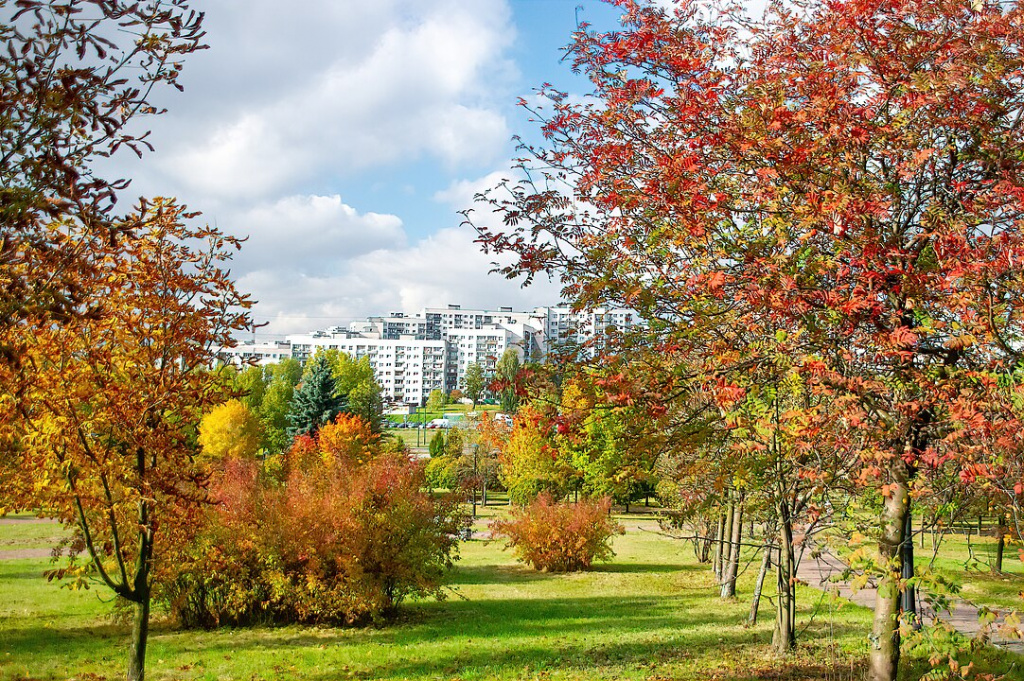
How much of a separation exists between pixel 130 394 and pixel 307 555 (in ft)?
26.5

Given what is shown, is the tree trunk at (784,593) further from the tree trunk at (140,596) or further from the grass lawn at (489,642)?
the tree trunk at (140,596)

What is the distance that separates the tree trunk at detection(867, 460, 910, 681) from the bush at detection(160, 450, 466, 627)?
10272mm

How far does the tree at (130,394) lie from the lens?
7.21 metres

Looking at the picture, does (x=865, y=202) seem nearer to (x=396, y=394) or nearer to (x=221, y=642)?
(x=221, y=642)

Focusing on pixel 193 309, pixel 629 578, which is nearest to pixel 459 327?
pixel 629 578

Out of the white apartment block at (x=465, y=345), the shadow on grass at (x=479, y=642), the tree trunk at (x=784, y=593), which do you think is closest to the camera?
the tree trunk at (x=784, y=593)

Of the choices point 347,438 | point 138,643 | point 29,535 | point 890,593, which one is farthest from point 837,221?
point 29,535

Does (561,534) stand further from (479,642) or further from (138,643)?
(138,643)

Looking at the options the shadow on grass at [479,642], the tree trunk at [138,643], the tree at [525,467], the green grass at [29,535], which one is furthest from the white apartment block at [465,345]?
the tree trunk at [138,643]

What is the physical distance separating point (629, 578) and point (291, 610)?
10602 mm

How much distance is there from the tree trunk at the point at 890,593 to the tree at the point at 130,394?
6.12 metres

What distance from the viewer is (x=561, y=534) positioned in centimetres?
2389

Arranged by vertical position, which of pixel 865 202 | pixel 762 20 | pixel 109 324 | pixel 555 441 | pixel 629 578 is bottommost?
pixel 629 578

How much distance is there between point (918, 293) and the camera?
521 cm
